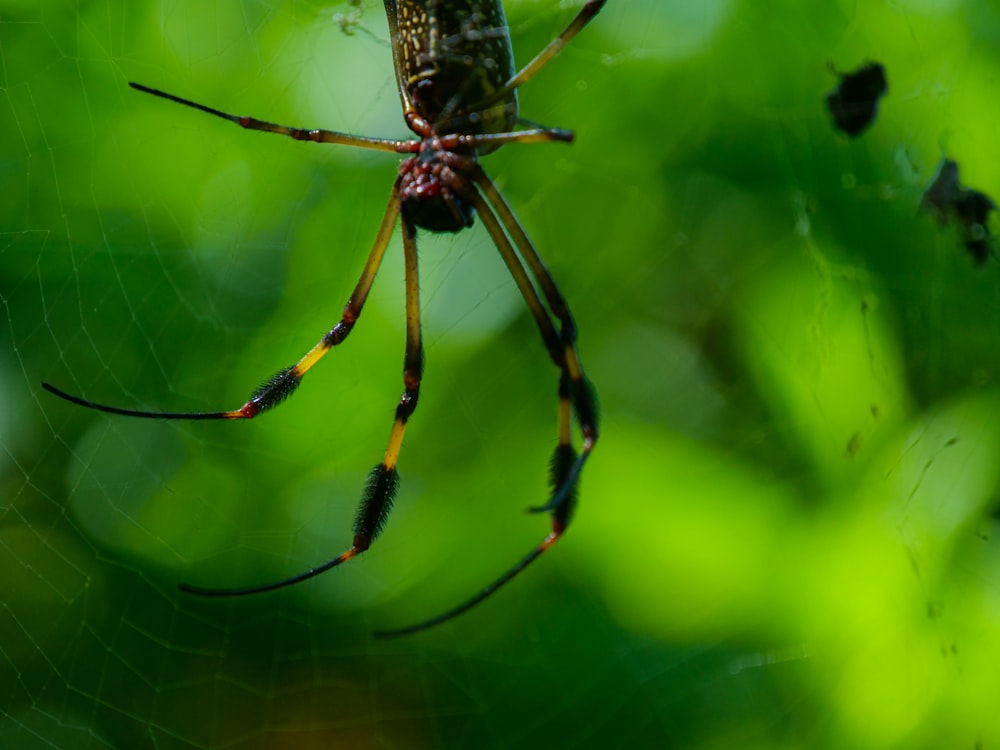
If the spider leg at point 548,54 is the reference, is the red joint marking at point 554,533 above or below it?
below

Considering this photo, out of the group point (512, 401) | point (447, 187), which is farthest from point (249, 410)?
point (512, 401)

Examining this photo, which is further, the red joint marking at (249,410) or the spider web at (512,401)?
the spider web at (512,401)

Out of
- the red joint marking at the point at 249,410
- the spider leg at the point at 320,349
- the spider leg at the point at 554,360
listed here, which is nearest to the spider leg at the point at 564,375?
the spider leg at the point at 554,360

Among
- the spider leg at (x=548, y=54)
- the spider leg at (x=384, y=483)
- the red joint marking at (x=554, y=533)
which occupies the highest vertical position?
the spider leg at (x=548, y=54)

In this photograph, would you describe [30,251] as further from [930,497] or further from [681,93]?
[930,497]

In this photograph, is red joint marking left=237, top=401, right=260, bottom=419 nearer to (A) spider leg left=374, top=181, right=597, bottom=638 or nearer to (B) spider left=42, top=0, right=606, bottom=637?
(B) spider left=42, top=0, right=606, bottom=637

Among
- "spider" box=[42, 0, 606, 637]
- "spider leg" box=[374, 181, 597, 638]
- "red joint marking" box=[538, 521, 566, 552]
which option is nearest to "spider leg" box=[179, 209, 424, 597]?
"spider" box=[42, 0, 606, 637]

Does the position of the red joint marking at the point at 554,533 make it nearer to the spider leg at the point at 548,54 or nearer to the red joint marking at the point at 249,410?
the red joint marking at the point at 249,410
